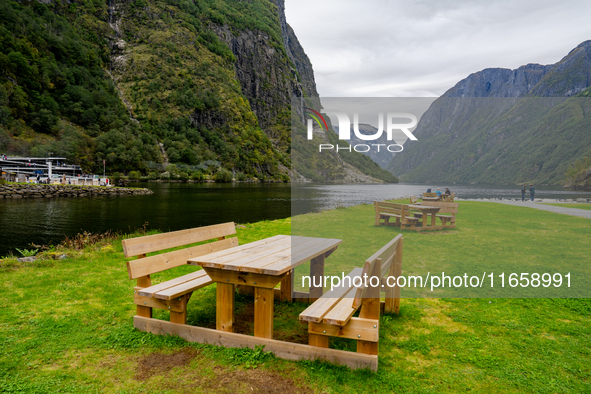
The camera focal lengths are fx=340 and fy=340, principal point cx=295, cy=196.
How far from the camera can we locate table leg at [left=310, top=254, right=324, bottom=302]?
15.5ft

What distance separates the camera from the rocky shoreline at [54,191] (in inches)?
1603

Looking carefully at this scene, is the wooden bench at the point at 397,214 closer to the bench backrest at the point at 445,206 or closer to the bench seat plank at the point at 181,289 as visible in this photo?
the bench backrest at the point at 445,206

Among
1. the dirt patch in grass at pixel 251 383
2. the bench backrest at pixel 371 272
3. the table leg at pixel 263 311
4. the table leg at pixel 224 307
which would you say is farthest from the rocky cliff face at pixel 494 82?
the dirt patch in grass at pixel 251 383

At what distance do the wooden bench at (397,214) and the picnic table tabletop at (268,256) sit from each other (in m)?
4.89

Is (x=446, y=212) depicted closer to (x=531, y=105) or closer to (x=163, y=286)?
(x=163, y=286)

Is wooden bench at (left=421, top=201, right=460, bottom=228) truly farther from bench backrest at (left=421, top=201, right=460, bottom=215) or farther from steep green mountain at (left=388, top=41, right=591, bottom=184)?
steep green mountain at (left=388, top=41, right=591, bottom=184)

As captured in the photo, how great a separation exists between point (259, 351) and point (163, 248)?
1753 millimetres

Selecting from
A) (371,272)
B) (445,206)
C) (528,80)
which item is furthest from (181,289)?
(528,80)

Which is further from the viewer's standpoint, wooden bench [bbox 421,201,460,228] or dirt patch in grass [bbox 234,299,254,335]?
wooden bench [bbox 421,201,460,228]

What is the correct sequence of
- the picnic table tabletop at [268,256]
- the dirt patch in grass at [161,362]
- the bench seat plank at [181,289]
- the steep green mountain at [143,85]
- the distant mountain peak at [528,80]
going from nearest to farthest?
the dirt patch in grass at [161,362] → the picnic table tabletop at [268,256] → the bench seat plank at [181,289] → the distant mountain peak at [528,80] → the steep green mountain at [143,85]

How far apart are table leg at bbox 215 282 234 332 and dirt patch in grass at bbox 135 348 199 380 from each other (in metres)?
0.36

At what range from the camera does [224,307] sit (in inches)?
140

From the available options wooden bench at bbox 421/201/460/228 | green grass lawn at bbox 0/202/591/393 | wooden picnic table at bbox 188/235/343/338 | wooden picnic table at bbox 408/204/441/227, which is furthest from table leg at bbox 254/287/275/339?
wooden bench at bbox 421/201/460/228

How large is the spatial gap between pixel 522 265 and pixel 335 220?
6.74 meters
